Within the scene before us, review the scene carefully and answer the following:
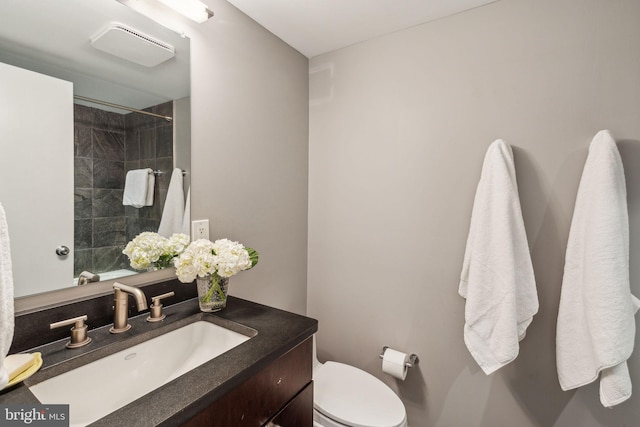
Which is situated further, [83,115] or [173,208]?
[173,208]

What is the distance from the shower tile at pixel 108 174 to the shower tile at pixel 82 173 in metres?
0.01

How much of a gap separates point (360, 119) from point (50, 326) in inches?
62.5

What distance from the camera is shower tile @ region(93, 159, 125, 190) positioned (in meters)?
0.96

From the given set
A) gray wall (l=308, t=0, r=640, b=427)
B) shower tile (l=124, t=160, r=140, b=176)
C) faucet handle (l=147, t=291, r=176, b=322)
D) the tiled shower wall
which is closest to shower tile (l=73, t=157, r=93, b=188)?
the tiled shower wall

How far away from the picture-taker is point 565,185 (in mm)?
1241

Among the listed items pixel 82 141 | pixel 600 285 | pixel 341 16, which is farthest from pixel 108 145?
pixel 600 285

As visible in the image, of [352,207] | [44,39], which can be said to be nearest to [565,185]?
[352,207]

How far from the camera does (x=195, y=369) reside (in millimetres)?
736

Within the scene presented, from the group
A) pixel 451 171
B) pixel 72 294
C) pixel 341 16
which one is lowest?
pixel 72 294

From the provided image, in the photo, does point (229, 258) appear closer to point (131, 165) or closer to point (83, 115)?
point (131, 165)

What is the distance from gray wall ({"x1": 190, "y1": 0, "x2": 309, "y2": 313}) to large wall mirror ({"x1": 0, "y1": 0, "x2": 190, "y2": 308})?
0.16 meters

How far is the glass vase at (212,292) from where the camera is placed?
1.09 metres

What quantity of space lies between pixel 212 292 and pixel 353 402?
0.83m

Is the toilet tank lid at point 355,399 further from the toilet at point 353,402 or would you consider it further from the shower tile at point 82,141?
the shower tile at point 82,141
